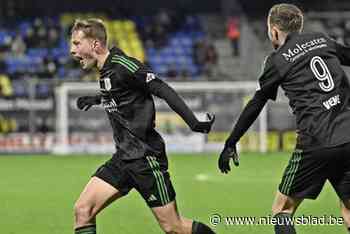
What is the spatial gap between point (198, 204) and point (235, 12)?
67.3 ft

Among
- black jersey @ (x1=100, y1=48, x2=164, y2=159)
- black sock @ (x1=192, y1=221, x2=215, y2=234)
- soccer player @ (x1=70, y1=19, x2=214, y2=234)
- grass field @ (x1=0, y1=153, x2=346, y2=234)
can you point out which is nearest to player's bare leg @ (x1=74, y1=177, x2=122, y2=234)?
soccer player @ (x1=70, y1=19, x2=214, y2=234)

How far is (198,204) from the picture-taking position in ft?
42.4

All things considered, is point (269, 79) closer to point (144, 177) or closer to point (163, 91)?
point (163, 91)

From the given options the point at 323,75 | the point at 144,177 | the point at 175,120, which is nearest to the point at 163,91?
the point at 144,177

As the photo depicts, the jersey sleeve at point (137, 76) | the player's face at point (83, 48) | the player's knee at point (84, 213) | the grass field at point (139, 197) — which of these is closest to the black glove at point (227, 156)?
the jersey sleeve at point (137, 76)

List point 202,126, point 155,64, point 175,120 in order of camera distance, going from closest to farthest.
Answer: point 202,126
point 175,120
point 155,64

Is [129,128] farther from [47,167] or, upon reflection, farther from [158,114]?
[158,114]

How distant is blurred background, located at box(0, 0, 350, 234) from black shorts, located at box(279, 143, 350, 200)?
2.93 m

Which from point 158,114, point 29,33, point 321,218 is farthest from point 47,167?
point 29,33

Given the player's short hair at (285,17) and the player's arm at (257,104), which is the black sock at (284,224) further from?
the player's short hair at (285,17)

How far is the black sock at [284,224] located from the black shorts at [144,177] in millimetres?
810

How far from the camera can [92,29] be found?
23.9 ft

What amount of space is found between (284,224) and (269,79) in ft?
3.58

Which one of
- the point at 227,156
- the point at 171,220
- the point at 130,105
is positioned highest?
the point at 130,105
